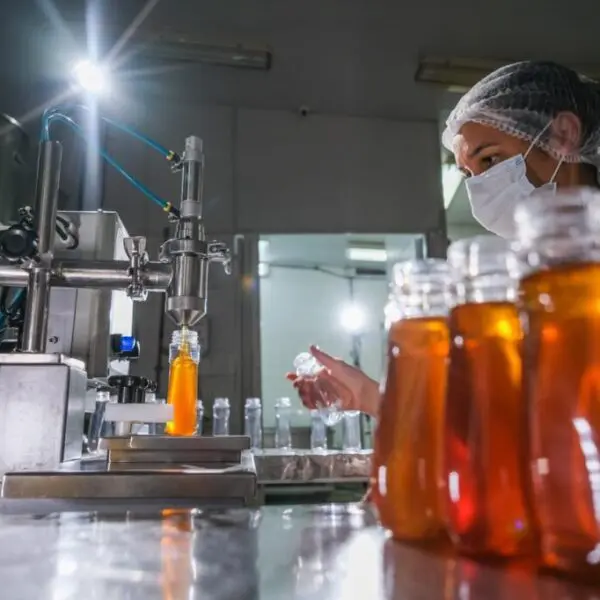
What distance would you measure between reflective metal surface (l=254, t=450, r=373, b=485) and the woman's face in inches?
39.6

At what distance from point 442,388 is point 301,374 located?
50 cm

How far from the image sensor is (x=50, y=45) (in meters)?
2.80

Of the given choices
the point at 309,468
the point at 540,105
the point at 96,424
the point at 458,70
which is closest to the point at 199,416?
the point at 309,468

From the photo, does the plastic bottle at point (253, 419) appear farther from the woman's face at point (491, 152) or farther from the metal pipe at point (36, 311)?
the metal pipe at point (36, 311)

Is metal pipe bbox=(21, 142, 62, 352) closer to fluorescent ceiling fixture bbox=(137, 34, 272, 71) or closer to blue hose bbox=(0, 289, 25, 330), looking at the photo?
blue hose bbox=(0, 289, 25, 330)

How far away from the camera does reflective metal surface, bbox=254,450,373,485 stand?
196 cm

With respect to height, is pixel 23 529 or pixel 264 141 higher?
pixel 264 141

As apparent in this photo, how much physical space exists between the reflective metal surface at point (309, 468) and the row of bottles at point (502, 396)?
1.66 meters

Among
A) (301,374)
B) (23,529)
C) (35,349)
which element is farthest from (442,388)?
(35,349)

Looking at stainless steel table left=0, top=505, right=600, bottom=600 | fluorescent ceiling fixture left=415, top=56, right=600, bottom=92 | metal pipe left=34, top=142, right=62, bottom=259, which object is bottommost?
stainless steel table left=0, top=505, right=600, bottom=600

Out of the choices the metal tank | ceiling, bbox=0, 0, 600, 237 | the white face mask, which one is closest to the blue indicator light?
the white face mask

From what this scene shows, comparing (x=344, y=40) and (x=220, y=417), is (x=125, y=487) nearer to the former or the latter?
(x=220, y=417)

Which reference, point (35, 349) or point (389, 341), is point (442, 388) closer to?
point (389, 341)

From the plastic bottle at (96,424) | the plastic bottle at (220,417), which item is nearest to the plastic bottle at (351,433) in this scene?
the plastic bottle at (220,417)
